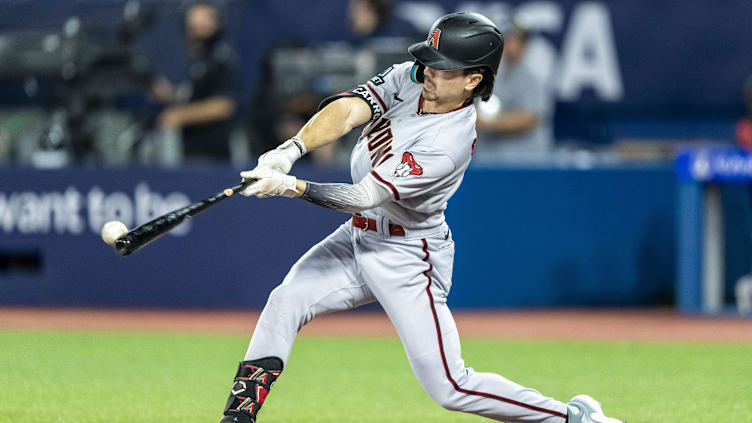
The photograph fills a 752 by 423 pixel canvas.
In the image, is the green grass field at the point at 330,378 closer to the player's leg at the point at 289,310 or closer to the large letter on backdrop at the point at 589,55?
the player's leg at the point at 289,310

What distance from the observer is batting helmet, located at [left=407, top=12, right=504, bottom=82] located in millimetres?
4438

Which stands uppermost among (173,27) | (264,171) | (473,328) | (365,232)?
(173,27)

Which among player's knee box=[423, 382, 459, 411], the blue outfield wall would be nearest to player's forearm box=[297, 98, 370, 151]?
player's knee box=[423, 382, 459, 411]

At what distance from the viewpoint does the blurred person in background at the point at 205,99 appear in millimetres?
9531

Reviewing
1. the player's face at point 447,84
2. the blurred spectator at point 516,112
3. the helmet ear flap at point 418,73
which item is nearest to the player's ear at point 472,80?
the player's face at point 447,84

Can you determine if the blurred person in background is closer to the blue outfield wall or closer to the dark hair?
the blue outfield wall

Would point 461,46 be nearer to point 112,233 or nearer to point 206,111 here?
point 112,233

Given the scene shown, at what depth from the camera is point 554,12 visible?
1114 centimetres

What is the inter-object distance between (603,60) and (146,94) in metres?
4.42

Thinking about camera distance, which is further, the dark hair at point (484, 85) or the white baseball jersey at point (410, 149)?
the dark hair at point (484, 85)

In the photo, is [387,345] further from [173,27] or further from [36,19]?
[36,19]

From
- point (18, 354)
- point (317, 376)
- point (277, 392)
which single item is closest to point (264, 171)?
point (277, 392)

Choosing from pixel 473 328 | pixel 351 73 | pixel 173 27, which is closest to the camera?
pixel 473 328

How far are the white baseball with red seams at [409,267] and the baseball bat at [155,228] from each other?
0.57 meters
